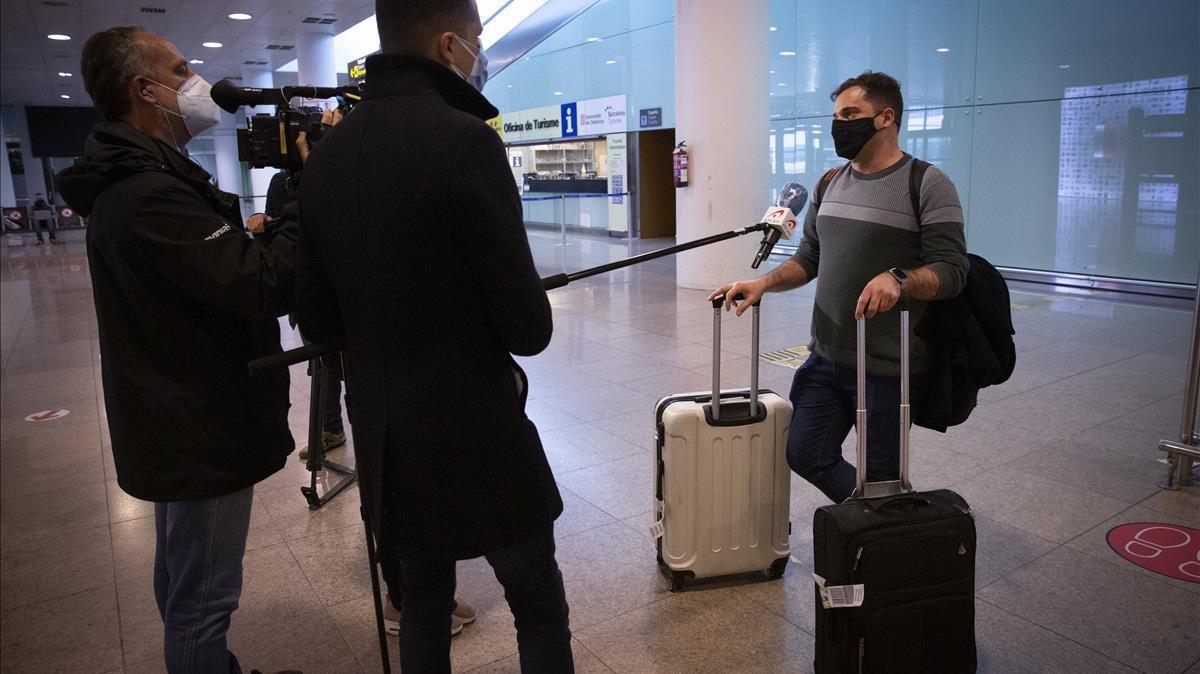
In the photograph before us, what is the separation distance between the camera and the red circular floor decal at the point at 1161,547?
2.83 m

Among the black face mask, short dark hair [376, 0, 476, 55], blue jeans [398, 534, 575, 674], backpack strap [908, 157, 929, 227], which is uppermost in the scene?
short dark hair [376, 0, 476, 55]

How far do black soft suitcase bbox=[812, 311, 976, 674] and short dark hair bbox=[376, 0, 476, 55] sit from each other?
1303 millimetres

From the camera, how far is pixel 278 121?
198 centimetres

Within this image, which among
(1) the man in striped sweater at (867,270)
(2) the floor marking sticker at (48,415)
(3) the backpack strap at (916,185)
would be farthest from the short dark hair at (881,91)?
(2) the floor marking sticker at (48,415)

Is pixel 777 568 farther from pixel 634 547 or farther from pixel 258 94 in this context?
pixel 258 94

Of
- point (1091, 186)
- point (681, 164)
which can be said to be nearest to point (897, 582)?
point (681, 164)

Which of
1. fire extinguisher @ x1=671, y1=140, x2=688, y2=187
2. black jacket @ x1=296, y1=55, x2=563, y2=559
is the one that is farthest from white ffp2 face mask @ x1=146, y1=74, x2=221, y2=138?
fire extinguisher @ x1=671, y1=140, x2=688, y2=187

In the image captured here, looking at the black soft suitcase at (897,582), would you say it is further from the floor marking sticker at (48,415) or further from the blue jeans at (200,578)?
the floor marking sticker at (48,415)

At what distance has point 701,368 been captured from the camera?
577 centimetres

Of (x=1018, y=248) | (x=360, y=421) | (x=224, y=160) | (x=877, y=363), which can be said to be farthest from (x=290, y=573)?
(x=224, y=160)

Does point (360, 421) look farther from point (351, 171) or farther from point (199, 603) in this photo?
point (199, 603)

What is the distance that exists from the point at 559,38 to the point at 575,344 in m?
12.7

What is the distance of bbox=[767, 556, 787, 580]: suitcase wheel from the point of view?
2814 mm

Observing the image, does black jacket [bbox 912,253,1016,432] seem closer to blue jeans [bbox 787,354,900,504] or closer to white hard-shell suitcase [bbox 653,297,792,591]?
blue jeans [bbox 787,354,900,504]
